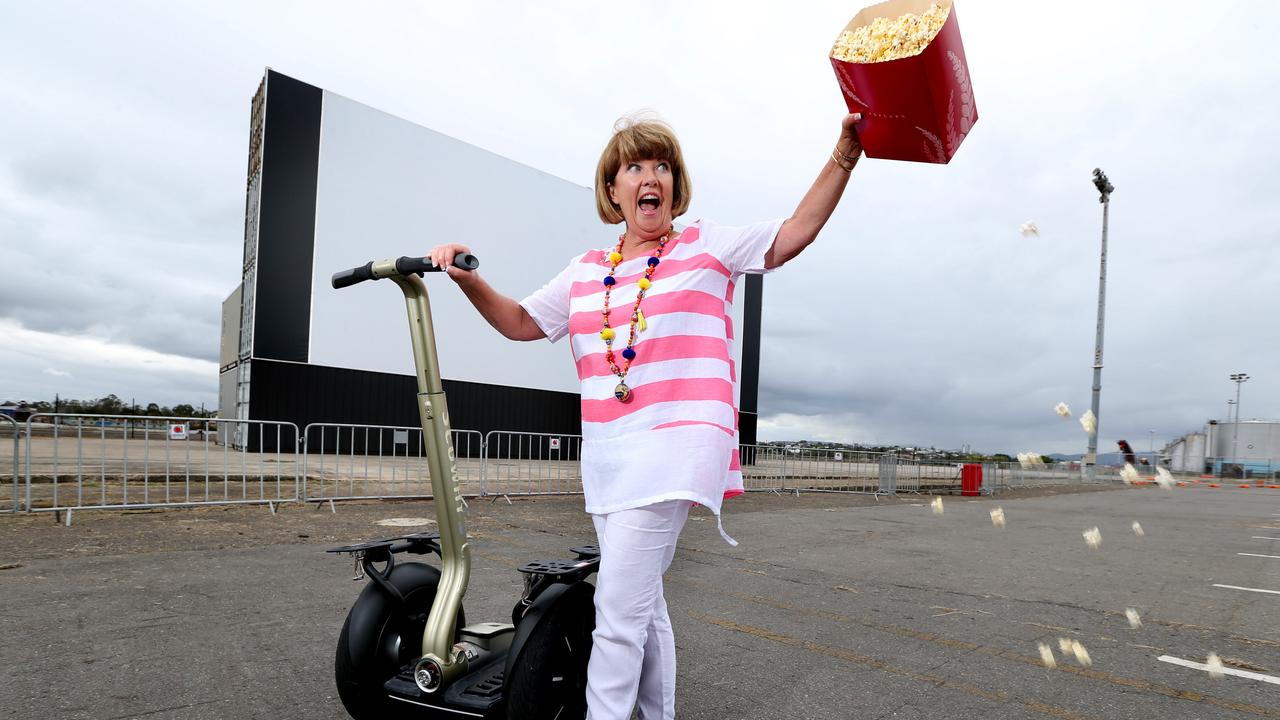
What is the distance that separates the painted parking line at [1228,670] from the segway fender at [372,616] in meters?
3.58

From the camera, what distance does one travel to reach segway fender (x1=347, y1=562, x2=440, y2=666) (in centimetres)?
215

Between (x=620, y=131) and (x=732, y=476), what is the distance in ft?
3.54

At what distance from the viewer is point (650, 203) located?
6.82ft

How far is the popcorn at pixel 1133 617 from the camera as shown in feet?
13.8

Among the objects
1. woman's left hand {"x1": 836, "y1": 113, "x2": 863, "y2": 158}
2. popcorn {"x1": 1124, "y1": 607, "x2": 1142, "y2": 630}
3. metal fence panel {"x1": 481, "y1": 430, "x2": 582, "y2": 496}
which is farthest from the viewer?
metal fence panel {"x1": 481, "y1": 430, "x2": 582, "y2": 496}

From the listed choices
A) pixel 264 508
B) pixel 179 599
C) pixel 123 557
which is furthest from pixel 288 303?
pixel 179 599

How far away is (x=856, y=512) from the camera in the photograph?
11.0m

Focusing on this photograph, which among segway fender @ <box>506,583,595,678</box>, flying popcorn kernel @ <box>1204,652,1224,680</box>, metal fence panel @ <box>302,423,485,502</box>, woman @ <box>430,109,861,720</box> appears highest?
woman @ <box>430,109,861,720</box>

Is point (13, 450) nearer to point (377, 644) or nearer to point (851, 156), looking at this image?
point (377, 644)

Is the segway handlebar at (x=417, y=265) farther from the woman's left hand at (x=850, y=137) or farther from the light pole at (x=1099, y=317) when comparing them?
the light pole at (x=1099, y=317)

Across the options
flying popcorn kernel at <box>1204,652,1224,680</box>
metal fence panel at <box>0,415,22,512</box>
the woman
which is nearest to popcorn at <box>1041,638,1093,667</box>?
flying popcorn kernel at <box>1204,652,1224,680</box>

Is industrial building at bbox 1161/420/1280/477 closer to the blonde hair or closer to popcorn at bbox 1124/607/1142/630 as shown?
popcorn at bbox 1124/607/1142/630

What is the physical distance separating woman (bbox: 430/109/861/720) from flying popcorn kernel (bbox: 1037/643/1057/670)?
89.6 inches

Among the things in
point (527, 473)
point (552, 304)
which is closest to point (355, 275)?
point (552, 304)
